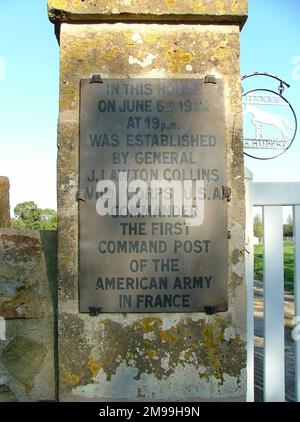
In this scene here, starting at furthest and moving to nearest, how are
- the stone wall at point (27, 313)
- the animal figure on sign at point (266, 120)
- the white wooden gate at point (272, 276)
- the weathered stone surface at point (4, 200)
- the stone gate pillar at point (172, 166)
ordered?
the animal figure on sign at point (266, 120) < the weathered stone surface at point (4, 200) < the white wooden gate at point (272, 276) < the stone wall at point (27, 313) < the stone gate pillar at point (172, 166)

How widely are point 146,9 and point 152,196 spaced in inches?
31.6

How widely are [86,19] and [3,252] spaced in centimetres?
112

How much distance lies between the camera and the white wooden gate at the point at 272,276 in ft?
6.42

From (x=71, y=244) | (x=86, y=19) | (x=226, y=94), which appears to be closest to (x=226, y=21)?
(x=226, y=94)

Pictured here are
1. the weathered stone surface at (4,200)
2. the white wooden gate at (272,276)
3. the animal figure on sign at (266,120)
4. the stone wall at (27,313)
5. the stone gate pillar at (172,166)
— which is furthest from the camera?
the animal figure on sign at (266,120)

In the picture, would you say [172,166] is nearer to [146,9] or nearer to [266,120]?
[146,9]

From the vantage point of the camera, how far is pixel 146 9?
1.66 m

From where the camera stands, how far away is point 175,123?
170 cm

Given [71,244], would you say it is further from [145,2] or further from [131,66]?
[145,2]

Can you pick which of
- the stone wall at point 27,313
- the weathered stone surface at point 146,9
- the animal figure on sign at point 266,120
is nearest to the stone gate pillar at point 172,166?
the weathered stone surface at point 146,9
